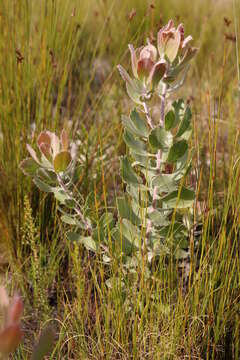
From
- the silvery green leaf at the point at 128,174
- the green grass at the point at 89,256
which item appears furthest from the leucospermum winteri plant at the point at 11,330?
the silvery green leaf at the point at 128,174

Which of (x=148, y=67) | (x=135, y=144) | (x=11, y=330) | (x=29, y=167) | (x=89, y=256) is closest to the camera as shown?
(x=11, y=330)

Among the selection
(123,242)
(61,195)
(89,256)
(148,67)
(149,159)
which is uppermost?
(148,67)

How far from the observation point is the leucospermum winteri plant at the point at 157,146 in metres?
1.21

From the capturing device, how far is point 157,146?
1243 mm

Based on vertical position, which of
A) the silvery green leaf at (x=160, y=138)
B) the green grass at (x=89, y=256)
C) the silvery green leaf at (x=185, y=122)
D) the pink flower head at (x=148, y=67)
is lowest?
the green grass at (x=89, y=256)

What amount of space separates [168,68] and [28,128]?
0.77 metres

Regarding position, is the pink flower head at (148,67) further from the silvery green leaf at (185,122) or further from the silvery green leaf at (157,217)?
the silvery green leaf at (157,217)

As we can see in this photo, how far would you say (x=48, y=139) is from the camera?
1.31 meters

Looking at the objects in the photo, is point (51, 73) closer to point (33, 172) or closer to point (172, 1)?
point (33, 172)

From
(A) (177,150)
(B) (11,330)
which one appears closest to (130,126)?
(A) (177,150)

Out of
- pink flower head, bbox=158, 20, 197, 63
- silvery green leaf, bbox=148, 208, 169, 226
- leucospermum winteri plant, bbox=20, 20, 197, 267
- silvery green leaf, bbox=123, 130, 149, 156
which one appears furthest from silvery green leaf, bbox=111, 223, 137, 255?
pink flower head, bbox=158, 20, 197, 63

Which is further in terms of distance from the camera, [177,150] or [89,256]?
[89,256]

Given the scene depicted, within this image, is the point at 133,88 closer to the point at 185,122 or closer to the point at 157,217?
the point at 185,122

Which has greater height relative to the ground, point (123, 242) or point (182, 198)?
point (182, 198)
